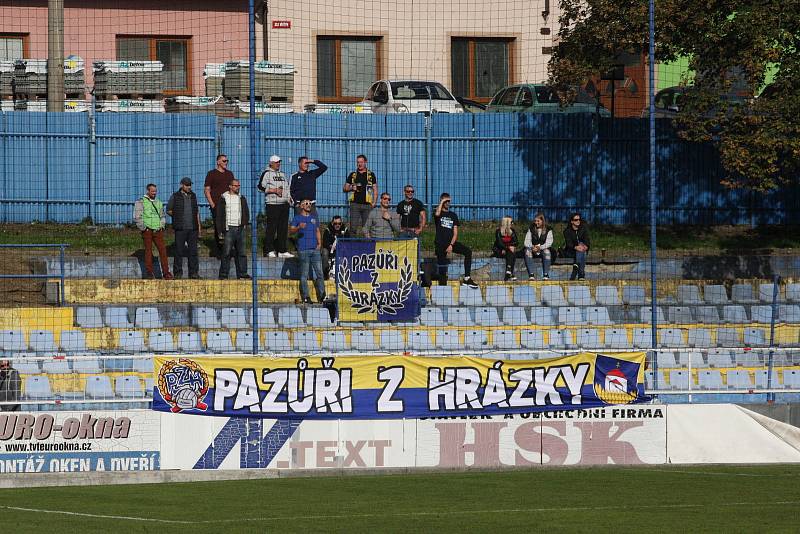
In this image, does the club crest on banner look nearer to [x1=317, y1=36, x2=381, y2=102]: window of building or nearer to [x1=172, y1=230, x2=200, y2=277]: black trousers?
[x1=172, y1=230, x2=200, y2=277]: black trousers

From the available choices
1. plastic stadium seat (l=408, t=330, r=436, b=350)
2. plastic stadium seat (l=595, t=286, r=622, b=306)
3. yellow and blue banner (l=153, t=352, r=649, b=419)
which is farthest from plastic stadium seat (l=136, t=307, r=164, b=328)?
plastic stadium seat (l=595, t=286, r=622, b=306)

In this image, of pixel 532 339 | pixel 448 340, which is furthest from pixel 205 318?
pixel 532 339

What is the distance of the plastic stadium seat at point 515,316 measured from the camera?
2003cm

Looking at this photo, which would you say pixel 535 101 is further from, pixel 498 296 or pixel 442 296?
pixel 442 296

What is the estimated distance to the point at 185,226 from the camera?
20.4 m

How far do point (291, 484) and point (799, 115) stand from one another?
11871 mm

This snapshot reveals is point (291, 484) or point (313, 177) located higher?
point (313, 177)

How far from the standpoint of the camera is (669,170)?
2655 centimetres

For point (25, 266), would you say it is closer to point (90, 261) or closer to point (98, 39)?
point (90, 261)

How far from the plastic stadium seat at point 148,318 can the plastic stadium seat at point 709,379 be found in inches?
309

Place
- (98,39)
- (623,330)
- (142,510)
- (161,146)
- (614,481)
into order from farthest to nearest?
(98,39), (161,146), (623,330), (614,481), (142,510)

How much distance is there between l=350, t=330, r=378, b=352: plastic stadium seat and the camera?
61.3ft

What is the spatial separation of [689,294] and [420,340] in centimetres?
503

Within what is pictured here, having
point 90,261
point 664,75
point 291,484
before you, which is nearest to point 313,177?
point 90,261
